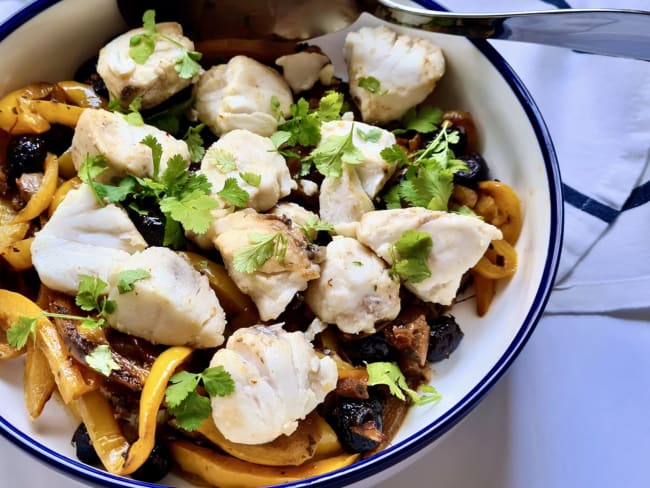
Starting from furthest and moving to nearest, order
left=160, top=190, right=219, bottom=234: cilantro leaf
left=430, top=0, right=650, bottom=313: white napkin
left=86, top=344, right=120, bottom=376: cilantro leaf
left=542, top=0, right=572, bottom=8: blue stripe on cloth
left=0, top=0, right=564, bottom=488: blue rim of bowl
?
left=542, top=0, right=572, bottom=8: blue stripe on cloth, left=430, top=0, right=650, bottom=313: white napkin, left=160, top=190, right=219, bottom=234: cilantro leaf, left=86, top=344, right=120, bottom=376: cilantro leaf, left=0, top=0, right=564, bottom=488: blue rim of bowl

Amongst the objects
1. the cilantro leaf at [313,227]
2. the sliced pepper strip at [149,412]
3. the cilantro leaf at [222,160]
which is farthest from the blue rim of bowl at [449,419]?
the cilantro leaf at [222,160]

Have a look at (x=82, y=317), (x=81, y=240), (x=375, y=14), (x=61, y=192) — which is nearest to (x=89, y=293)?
(x=82, y=317)

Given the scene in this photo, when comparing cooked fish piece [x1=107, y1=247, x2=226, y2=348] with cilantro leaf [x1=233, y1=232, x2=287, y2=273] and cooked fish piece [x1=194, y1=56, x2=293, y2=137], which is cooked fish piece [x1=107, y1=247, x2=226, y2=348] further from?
cooked fish piece [x1=194, y1=56, x2=293, y2=137]

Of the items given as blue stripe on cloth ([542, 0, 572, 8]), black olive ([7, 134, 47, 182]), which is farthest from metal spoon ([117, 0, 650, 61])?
blue stripe on cloth ([542, 0, 572, 8])

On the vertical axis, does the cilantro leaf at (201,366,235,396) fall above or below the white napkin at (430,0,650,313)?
above

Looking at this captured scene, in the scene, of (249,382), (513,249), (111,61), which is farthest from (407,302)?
(111,61)
